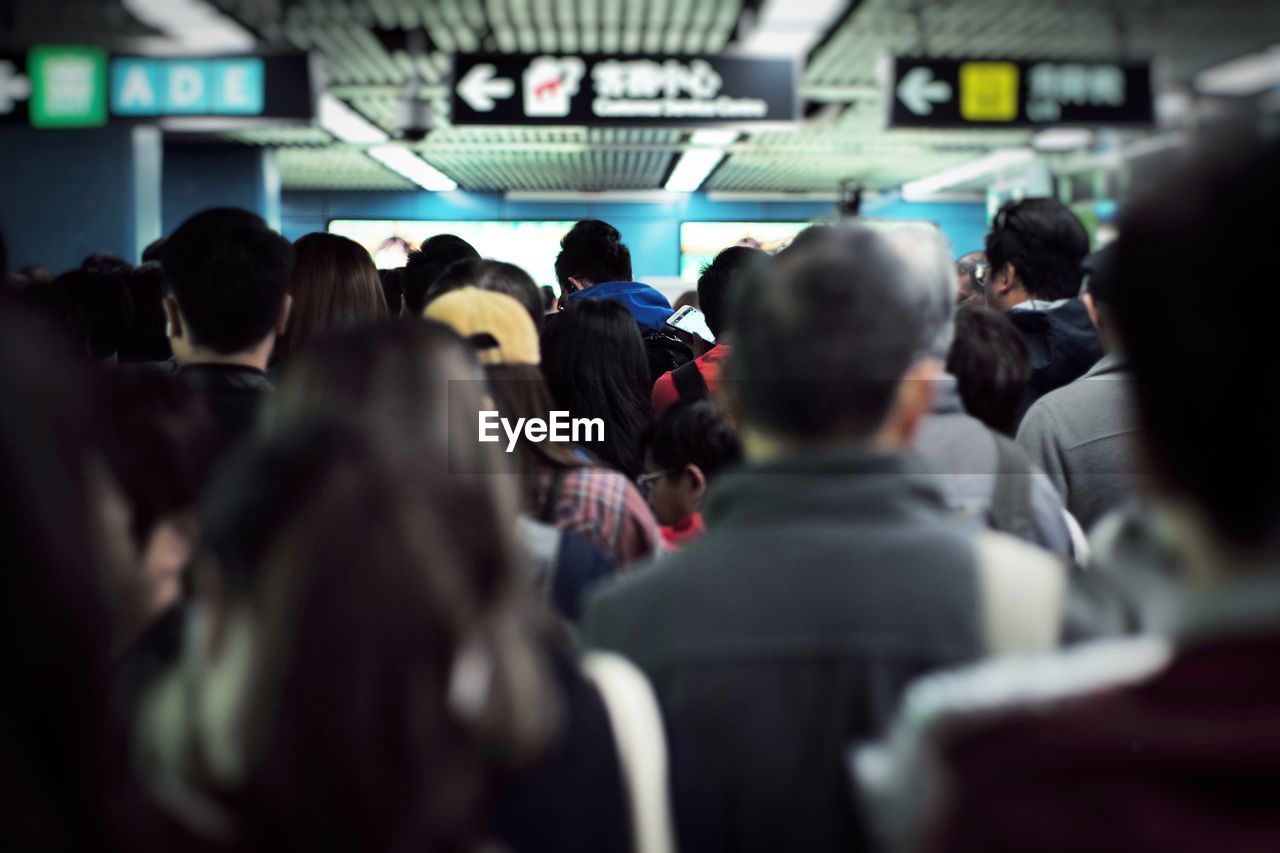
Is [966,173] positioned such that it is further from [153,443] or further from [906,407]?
[153,443]

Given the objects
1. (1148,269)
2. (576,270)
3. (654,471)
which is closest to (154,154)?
(576,270)

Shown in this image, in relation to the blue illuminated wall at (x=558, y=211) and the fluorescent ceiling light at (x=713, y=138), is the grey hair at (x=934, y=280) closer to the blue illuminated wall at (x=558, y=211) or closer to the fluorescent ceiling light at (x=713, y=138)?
the fluorescent ceiling light at (x=713, y=138)

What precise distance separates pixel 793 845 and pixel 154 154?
1186 centimetres

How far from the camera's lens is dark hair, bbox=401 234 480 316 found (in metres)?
4.25

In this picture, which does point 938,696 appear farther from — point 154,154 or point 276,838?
point 154,154

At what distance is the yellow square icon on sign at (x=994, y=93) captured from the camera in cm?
735

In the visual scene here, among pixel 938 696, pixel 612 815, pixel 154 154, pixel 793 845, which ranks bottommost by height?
pixel 793 845

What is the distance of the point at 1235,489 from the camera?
88cm

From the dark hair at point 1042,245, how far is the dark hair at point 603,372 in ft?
4.14

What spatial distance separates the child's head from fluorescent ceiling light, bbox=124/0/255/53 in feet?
21.5

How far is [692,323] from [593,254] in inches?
26.7

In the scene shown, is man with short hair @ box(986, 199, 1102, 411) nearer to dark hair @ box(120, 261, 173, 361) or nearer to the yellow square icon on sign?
dark hair @ box(120, 261, 173, 361)

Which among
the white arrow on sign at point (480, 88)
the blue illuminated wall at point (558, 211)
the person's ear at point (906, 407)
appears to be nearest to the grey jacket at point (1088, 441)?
the person's ear at point (906, 407)

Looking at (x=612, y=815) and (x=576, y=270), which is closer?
(x=612, y=815)
